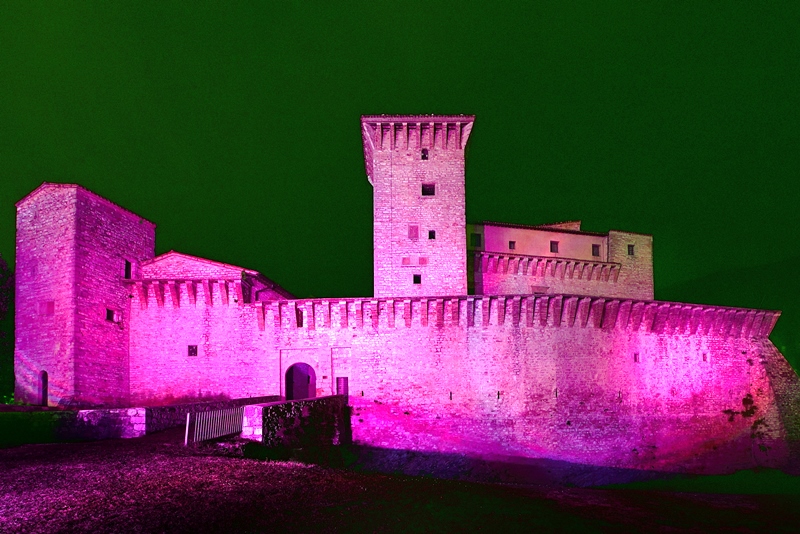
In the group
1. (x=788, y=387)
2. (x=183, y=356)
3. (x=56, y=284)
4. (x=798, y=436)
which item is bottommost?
(x=798, y=436)

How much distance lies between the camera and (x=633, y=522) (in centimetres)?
998

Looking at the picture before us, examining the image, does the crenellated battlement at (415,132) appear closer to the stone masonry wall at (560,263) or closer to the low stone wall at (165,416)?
the stone masonry wall at (560,263)

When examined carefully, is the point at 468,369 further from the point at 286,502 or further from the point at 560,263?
the point at 286,502

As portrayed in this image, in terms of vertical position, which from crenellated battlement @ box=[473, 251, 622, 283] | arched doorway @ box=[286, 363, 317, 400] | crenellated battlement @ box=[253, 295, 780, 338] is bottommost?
arched doorway @ box=[286, 363, 317, 400]

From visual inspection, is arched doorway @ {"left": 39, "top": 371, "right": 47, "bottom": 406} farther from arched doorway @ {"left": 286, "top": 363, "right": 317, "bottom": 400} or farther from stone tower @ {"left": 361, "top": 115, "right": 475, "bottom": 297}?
stone tower @ {"left": 361, "top": 115, "right": 475, "bottom": 297}

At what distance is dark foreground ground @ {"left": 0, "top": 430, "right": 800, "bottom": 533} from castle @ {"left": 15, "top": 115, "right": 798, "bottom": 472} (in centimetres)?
1274

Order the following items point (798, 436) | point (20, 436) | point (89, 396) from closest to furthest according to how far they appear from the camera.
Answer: point (20, 436) < point (89, 396) < point (798, 436)

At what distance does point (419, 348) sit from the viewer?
26.4 metres

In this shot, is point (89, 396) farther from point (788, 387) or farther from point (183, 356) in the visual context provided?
point (788, 387)

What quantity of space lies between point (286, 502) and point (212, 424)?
18.9 ft

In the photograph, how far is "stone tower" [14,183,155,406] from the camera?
23.0 metres

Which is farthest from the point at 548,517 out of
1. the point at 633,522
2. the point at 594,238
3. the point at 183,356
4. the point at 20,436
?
the point at 594,238

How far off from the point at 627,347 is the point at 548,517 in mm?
19113

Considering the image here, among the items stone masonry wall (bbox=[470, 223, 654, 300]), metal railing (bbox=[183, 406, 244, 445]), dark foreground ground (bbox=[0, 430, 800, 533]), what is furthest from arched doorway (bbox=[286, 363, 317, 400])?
dark foreground ground (bbox=[0, 430, 800, 533])
